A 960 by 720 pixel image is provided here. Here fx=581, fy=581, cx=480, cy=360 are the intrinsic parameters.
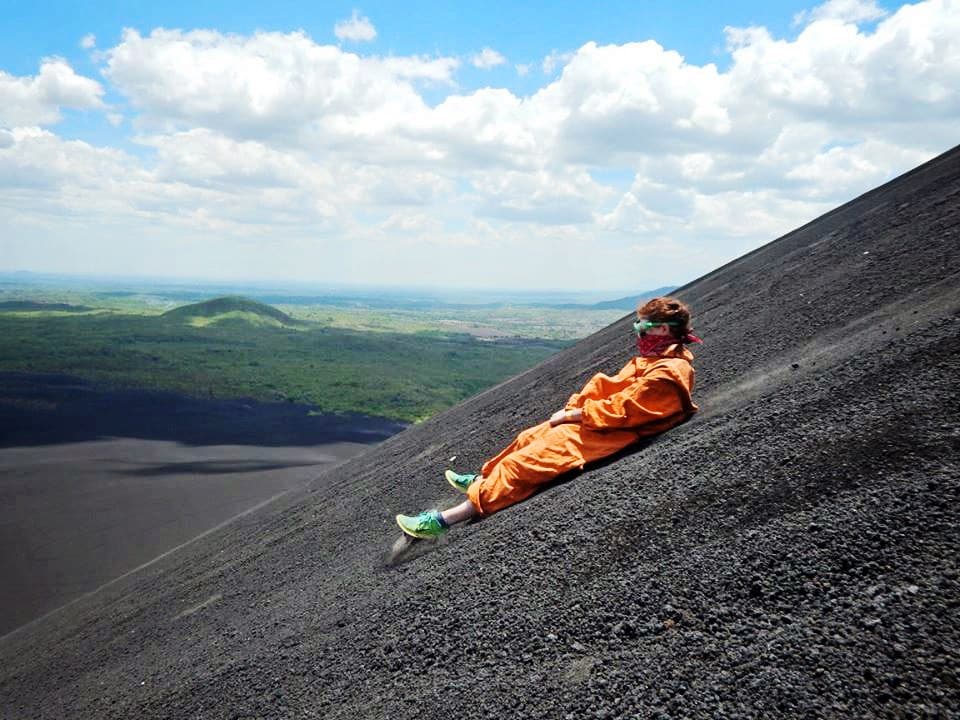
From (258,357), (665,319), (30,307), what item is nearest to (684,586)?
(665,319)

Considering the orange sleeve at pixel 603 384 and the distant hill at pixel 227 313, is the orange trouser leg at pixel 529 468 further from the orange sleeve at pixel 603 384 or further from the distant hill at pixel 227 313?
the distant hill at pixel 227 313

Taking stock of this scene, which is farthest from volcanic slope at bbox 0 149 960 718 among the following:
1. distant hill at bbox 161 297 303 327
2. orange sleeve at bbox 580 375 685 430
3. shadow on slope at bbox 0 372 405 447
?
distant hill at bbox 161 297 303 327

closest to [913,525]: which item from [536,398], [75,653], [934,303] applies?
[934,303]

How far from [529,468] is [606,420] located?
708mm

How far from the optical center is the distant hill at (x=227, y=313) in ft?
310

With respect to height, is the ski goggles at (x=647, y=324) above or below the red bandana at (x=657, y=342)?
above

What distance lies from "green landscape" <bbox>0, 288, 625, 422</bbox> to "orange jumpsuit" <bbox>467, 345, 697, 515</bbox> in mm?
36664

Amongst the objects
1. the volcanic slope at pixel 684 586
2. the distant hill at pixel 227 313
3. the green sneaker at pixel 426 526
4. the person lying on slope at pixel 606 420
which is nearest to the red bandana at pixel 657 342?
the person lying on slope at pixel 606 420

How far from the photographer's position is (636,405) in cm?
436

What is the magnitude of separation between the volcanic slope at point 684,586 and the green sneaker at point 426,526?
139 millimetres

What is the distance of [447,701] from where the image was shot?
325cm

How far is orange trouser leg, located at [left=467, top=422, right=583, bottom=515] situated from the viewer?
15.0 ft

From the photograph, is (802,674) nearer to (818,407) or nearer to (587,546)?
(587,546)

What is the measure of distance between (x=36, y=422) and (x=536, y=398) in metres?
33.7
